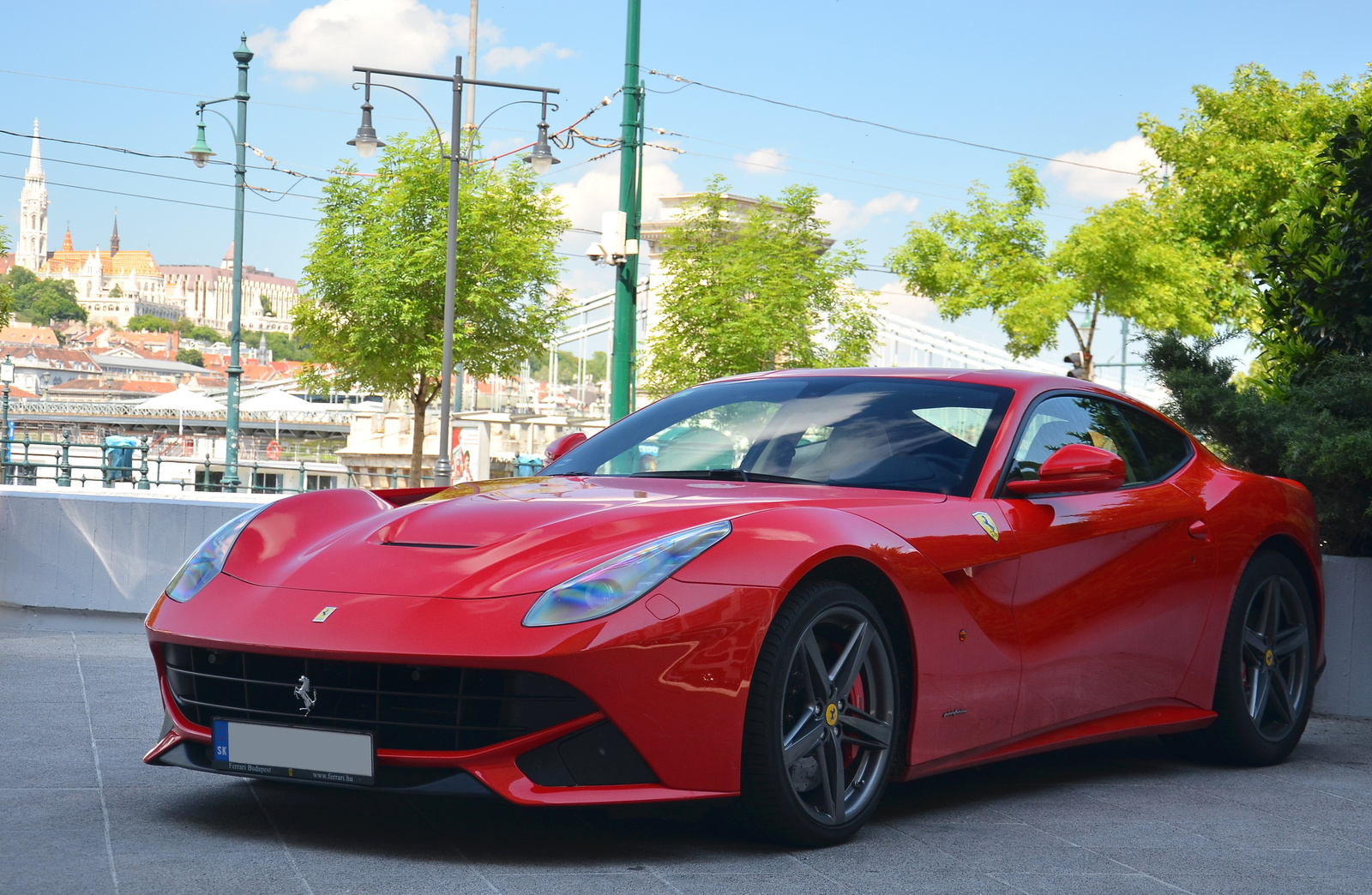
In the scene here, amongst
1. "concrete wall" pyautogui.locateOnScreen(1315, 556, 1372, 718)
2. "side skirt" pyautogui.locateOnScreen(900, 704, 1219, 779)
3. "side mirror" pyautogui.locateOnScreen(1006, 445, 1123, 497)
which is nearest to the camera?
"side skirt" pyautogui.locateOnScreen(900, 704, 1219, 779)

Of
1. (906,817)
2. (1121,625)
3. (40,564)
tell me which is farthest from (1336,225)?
(40,564)

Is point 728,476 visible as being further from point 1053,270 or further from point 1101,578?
point 1053,270

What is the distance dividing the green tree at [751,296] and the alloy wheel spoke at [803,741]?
77.4 ft

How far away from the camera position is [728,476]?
4.04 metres

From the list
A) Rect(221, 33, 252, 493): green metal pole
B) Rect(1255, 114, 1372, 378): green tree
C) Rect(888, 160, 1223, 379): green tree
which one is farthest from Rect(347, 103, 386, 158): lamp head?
Rect(1255, 114, 1372, 378): green tree

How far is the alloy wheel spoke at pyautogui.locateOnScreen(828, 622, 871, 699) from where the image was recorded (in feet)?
11.2

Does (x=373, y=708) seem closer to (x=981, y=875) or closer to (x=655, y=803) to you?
(x=655, y=803)

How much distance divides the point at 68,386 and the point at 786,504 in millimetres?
160034

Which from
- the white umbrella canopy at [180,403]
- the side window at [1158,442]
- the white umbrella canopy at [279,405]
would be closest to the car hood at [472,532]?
the side window at [1158,442]

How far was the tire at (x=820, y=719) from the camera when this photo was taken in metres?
3.19

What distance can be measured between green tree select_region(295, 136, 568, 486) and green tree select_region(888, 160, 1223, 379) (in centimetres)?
1033

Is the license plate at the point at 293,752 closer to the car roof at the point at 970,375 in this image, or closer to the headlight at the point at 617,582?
the headlight at the point at 617,582

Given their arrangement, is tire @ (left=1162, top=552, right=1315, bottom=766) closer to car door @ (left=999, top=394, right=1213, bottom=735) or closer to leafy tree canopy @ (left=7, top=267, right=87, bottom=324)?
car door @ (left=999, top=394, right=1213, bottom=735)

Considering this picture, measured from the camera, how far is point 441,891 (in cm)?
282
